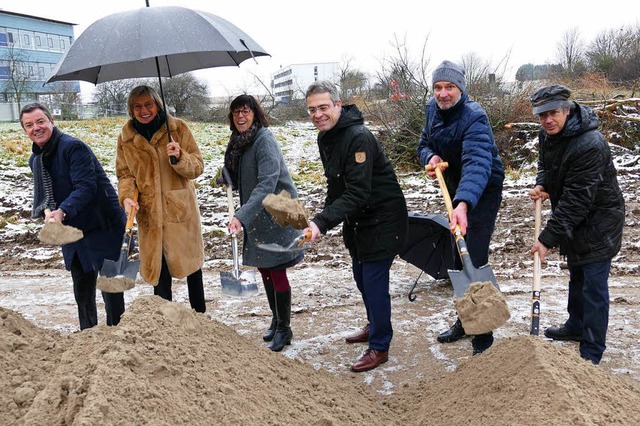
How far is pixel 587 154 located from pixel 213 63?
2934 mm

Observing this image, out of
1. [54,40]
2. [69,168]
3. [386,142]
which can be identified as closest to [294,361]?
[69,168]

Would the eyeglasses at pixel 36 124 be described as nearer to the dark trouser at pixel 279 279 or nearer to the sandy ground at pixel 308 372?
the sandy ground at pixel 308 372

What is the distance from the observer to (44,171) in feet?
13.2

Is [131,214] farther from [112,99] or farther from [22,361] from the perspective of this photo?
[112,99]

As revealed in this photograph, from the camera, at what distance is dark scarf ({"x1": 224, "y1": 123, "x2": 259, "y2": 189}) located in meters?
4.07

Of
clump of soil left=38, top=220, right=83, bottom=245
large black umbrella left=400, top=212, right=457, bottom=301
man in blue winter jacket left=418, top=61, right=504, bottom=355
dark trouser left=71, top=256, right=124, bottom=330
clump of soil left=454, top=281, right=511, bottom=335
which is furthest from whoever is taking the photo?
large black umbrella left=400, top=212, right=457, bottom=301

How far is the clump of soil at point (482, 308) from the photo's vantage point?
3.09 metres

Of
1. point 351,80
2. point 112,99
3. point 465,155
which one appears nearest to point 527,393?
point 465,155

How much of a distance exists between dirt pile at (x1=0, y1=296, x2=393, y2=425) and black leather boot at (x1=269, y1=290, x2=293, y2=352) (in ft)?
2.99

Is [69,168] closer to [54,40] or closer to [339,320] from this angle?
[339,320]

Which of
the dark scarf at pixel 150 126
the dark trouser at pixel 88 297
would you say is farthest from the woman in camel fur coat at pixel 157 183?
the dark trouser at pixel 88 297

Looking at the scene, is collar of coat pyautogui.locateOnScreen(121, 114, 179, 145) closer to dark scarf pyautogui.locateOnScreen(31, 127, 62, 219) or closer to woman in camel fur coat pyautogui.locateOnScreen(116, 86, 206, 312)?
woman in camel fur coat pyautogui.locateOnScreen(116, 86, 206, 312)

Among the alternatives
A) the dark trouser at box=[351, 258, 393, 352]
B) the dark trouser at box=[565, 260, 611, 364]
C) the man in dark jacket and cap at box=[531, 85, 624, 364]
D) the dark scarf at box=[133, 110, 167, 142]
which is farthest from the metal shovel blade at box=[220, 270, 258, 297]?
the dark trouser at box=[565, 260, 611, 364]

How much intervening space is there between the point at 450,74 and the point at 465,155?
53 centimetres
